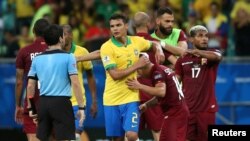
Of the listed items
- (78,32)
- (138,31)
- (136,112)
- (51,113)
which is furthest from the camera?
(78,32)

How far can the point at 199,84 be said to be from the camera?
1712 cm

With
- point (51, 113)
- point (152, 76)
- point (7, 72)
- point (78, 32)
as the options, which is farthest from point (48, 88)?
point (78, 32)

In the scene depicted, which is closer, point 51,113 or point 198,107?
point 51,113

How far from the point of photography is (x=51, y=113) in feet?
49.0

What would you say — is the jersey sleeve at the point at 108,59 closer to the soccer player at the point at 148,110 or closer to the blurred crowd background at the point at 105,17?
the soccer player at the point at 148,110

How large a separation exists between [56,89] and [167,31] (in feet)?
12.8

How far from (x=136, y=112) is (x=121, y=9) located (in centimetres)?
973

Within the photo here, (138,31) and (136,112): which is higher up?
(138,31)

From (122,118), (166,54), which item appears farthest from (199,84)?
(122,118)

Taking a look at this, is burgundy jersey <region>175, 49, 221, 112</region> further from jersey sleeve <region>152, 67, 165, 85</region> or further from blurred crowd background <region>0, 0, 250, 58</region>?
blurred crowd background <region>0, 0, 250, 58</region>

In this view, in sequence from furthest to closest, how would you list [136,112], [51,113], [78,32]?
[78,32]
[136,112]
[51,113]

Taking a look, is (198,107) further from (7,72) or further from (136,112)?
(7,72)

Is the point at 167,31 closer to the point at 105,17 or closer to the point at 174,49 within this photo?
the point at 174,49

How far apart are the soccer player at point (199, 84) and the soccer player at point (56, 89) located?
2.75 m
